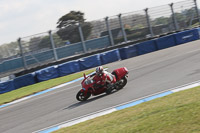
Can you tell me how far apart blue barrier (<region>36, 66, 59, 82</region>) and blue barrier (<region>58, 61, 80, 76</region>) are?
1.15 feet

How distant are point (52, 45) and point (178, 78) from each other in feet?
44.6

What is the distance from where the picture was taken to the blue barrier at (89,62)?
2334 cm

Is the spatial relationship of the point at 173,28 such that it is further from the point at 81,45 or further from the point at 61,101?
the point at 61,101

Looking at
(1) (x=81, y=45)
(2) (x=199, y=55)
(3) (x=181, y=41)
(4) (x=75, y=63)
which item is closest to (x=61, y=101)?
(2) (x=199, y=55)

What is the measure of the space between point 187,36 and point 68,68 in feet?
32.8

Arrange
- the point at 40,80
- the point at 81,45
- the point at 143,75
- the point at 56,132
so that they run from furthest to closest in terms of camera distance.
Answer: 1. the point at 81,45
2. the point at 40,80
3. the point at 143,75
4. the point at 56,132

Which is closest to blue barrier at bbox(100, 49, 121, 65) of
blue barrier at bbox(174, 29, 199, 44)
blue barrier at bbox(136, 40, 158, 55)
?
blue barrier at bbox(136, 40, 158, 55)

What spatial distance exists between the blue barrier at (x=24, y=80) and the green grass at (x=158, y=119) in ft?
42.9

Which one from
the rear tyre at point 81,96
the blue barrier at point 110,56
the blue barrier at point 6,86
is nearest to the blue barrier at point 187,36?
the blue barrier at point 110,56

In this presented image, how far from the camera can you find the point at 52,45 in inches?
943

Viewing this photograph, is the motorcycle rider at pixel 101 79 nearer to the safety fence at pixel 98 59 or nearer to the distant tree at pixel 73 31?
the safety fence at pixel 98 59

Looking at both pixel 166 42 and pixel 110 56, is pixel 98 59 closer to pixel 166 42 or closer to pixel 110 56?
pixel 110 56

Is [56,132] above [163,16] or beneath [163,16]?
beneath

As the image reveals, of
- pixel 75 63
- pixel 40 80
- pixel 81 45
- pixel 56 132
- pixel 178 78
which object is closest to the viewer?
pixel 56 132
